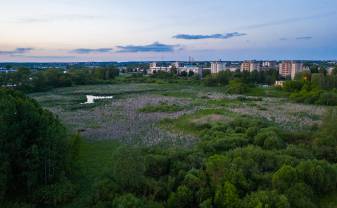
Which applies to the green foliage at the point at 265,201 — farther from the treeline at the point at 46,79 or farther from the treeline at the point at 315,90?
the treeline at the point at 46,79

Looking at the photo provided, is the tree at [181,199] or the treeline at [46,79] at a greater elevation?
the treeline at [46,79]

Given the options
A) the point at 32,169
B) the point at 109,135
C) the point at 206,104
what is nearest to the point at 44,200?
the point at 32,169

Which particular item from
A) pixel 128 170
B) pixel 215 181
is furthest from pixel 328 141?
pixel 128 170

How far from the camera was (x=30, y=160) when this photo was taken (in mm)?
17203

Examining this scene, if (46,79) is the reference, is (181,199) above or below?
below

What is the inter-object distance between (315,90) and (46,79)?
207 feet

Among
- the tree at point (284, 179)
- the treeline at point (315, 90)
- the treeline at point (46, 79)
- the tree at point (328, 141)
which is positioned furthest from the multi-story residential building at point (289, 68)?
the tree at point (284, 179)

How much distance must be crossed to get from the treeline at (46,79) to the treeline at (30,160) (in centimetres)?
6080

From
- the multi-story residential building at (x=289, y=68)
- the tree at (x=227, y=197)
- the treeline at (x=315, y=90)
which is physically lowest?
the tree at (x=227, y=197)

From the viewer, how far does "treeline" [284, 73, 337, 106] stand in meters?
57.2

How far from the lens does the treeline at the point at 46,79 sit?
77750 millimetres

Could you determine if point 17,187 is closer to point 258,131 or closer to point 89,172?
point 89,172

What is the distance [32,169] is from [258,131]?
19158 millimetres

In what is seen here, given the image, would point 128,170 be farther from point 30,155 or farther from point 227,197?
point 30,155
